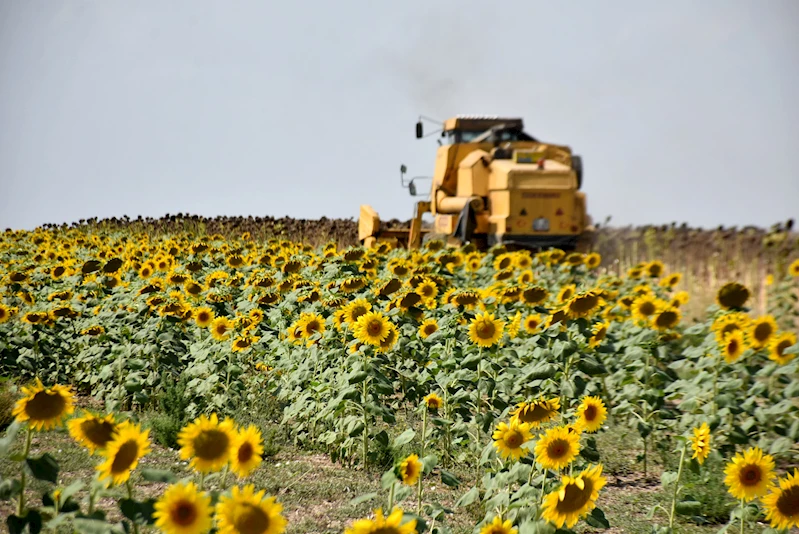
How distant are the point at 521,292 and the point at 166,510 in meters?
3.99

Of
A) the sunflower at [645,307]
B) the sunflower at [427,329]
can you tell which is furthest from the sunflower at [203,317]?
the sunflower at [645,307]

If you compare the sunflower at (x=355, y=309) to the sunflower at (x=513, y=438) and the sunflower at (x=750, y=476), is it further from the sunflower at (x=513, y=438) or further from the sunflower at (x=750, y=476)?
the sunflower at (x=750, y=476)

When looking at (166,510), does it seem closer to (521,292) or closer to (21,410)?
(21,410)

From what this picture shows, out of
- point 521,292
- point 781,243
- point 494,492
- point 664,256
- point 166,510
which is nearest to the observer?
point 166,510

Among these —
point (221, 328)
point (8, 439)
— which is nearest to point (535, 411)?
point (8, 439)

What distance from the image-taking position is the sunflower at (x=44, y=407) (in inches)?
106

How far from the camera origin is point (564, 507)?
8.73 ft

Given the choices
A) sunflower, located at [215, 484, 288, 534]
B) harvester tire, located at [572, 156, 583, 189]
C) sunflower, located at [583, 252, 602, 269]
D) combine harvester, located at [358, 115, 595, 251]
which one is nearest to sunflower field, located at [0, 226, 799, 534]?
sunflower, located at [215, 484, 288, 534]

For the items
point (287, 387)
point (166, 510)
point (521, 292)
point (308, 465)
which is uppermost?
point (521, 292)

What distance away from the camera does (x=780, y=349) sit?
5230mm

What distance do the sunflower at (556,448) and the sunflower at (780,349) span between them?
9.51 ft

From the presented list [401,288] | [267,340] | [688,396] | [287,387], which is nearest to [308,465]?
[287,387]

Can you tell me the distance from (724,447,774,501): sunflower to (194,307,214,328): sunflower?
174 inches

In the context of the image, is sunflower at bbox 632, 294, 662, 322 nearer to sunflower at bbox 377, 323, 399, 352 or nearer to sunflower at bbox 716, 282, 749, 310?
sunflower at bbox 716, 282, 749, 310
